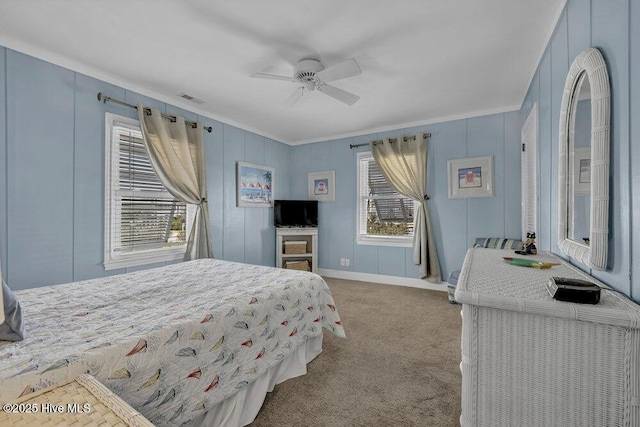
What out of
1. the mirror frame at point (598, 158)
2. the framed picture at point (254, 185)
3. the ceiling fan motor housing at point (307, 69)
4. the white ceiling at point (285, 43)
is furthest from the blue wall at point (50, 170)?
the mirror frame at point (598, 158)

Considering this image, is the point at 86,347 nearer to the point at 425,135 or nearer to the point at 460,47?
the point at 460,47

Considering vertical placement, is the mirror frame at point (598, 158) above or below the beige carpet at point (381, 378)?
above

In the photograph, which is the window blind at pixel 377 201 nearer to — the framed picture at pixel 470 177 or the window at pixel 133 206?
the framed picture at pixel 470 177

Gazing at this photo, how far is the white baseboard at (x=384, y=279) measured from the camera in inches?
167

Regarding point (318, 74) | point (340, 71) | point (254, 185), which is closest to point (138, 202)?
point (254, 185)

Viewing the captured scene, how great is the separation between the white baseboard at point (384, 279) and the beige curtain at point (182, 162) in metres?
2.27

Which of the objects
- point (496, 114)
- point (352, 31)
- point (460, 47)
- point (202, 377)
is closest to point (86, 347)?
point (202, 377)

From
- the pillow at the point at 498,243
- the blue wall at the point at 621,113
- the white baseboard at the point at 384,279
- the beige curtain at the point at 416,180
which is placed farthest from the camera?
the white baseboard at the point at 384,279

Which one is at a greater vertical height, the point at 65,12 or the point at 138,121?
the point at 65,12

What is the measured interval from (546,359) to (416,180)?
3467 millimetres

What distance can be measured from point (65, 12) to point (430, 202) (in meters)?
4.26

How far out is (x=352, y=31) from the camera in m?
2.17

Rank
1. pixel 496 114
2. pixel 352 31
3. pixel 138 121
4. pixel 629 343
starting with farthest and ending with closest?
pixel 496 114
pixel 138 121
pixel 352 31
pixel 629 343

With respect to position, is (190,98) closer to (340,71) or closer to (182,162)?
(182,162)
